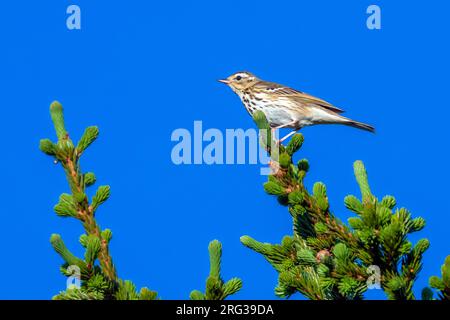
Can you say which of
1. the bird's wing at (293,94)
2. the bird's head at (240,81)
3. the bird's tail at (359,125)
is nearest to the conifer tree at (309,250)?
the bird's tail at (359,125)

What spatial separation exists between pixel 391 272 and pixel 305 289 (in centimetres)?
67

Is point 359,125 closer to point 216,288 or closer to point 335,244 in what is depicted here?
point 335,244

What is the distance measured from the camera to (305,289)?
5.71 metres

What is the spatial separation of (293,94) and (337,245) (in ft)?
22.5

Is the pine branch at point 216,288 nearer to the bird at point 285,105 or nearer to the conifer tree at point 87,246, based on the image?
the conifer tree at point 87,246

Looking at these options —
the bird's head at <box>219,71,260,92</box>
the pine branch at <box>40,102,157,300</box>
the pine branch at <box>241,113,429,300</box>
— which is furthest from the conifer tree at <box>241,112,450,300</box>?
the bird's head at <box>219,71,260,92</box>

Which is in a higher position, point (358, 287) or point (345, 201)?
point (345, 201)

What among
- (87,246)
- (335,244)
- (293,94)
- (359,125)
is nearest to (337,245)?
(335,244)

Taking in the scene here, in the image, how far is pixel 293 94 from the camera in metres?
12.1

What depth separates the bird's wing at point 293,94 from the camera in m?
11.7

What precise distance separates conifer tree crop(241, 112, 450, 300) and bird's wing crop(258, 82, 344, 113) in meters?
5.28
